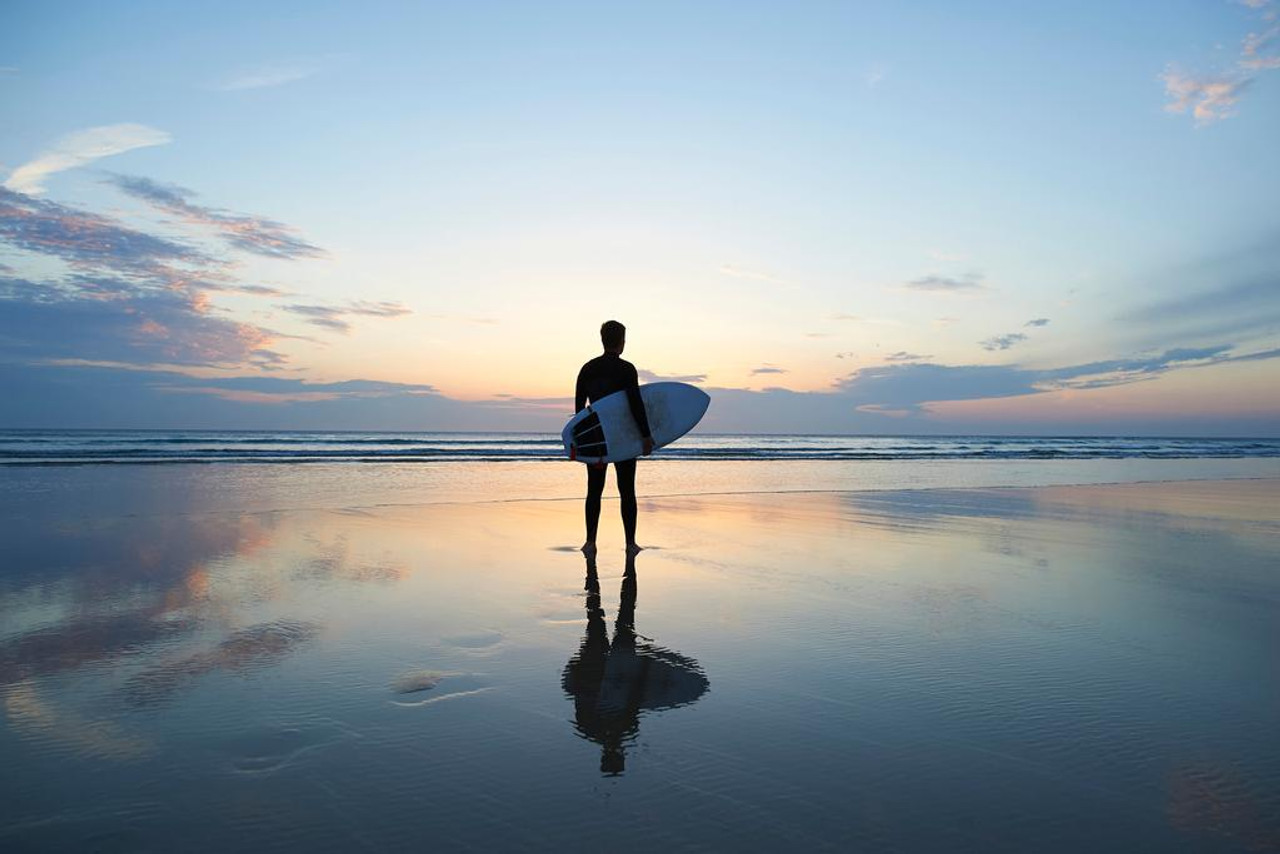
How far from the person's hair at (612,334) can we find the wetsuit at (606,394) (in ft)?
0.38

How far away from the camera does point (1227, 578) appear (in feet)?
17.3

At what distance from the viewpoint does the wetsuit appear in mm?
6355

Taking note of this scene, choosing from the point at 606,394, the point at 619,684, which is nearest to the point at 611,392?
the point at 606,394

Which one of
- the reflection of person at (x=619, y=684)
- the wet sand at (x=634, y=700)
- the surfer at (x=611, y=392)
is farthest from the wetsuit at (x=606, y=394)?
the reflection of person at (x=619, y=684)

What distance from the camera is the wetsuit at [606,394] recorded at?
6355 millimetres

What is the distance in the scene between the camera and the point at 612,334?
657cm

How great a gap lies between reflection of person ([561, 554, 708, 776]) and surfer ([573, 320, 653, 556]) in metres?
2.35

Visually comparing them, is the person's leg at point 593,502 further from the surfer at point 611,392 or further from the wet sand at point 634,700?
the wet sand at point 634,700

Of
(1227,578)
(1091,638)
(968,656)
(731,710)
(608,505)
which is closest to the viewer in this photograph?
(731,710)

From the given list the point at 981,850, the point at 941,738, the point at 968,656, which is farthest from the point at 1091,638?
the point at 981,850

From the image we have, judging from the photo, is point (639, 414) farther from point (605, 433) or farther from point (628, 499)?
point (628, 499)

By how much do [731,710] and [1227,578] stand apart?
15.1 feet

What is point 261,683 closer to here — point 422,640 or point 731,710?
point 422,640

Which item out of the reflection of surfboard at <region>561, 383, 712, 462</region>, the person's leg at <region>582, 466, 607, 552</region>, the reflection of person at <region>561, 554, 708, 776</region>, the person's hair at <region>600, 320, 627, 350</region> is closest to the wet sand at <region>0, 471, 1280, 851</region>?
the reflection of person at <region>561, 554, 708, 776</region>
